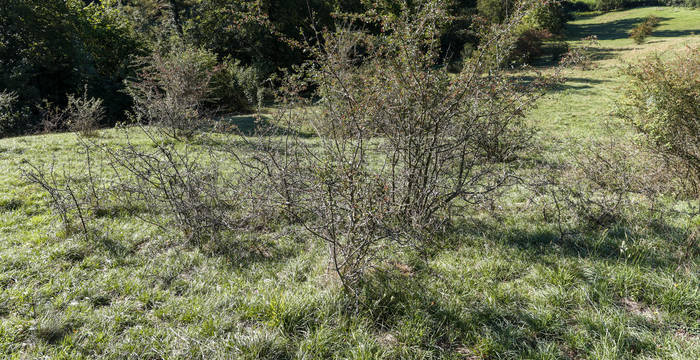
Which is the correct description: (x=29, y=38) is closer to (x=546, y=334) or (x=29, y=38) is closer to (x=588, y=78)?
(x=546, y=334)

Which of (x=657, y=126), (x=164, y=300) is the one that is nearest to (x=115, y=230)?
(x=164, y=300)

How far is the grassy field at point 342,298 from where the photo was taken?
2.33 meters

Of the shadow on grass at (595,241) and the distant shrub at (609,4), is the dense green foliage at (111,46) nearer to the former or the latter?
the shadow on grass at (595,241)

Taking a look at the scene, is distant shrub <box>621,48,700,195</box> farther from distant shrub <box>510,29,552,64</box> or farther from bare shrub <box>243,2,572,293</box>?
distant shrub <box>510,29,552,64</box>

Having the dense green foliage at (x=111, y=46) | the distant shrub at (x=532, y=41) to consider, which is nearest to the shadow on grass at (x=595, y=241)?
the dense green foliage at (x=111, y=46)

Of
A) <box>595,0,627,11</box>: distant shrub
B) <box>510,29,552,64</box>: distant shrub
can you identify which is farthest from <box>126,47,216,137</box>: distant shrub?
<box>595,0,627,11</box>: distant shrub

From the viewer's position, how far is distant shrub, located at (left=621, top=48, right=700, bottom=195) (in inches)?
199

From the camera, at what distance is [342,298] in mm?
2770

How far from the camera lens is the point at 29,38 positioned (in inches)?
553

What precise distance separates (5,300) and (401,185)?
3813 mm

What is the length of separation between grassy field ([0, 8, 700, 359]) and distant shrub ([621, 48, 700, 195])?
1.87 m

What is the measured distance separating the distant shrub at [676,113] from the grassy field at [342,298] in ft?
6.15

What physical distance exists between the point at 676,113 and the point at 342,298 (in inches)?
233

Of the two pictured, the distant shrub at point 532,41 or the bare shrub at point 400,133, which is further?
the distant shrub at point 532,41
